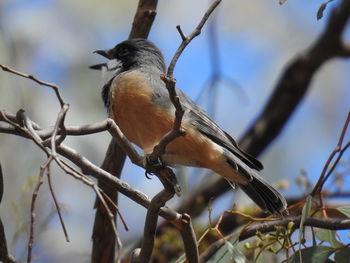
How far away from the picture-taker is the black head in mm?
3494

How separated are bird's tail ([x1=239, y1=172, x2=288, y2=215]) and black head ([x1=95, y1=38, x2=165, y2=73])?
2.92 ft

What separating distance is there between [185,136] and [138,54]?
847 mm

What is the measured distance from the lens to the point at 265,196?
2.97 m

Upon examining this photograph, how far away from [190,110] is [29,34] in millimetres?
3062

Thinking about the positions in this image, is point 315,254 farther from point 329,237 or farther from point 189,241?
point 189,241

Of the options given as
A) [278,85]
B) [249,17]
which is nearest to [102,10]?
[249,17]

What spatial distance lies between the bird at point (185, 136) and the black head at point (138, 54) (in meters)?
0.38

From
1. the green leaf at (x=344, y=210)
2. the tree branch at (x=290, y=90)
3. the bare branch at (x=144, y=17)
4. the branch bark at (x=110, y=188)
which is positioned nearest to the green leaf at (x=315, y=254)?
the green leaf at (x=344, y=210)

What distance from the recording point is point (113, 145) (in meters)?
3.28

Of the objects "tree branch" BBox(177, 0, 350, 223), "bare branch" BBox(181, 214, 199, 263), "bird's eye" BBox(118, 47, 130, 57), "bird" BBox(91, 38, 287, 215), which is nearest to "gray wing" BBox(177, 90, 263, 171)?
"bird" BBox(91, 38, 287, 215)

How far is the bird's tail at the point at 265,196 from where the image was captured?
290 cm

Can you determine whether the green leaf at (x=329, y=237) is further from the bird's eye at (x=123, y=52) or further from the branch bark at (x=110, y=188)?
the bird's eye at (x=123, y=52)

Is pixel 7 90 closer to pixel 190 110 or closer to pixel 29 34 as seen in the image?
pixel 29 34

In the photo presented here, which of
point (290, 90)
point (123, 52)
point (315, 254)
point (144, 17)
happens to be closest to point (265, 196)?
point (315, 254)
